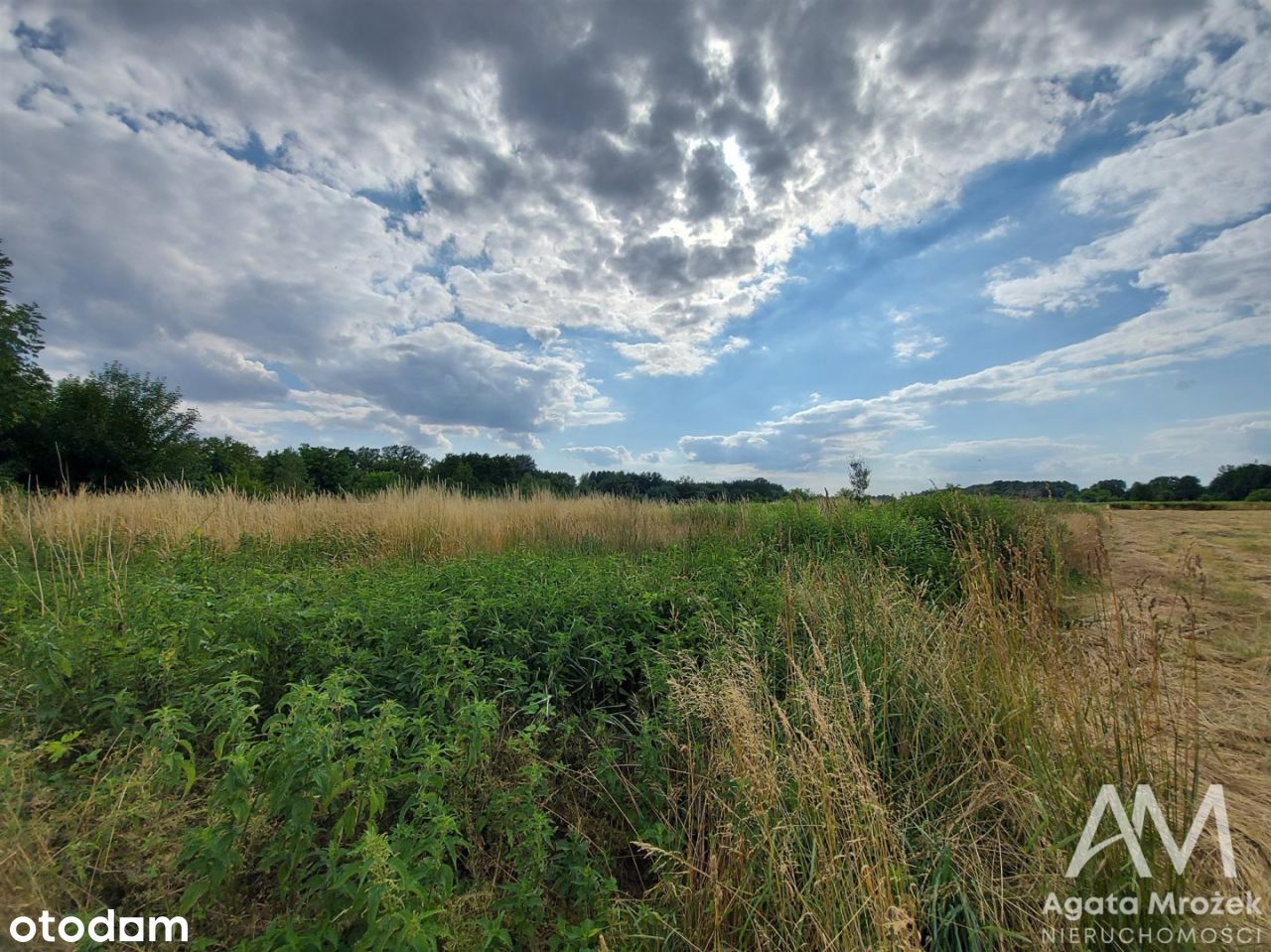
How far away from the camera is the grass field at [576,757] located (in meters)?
1.64

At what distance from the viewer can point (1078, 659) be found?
7.84 ft

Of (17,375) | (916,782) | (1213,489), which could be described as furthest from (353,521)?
(1213,489)

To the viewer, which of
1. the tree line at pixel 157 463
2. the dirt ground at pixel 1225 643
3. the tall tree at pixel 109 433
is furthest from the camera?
the tall tree at pixel 109 433

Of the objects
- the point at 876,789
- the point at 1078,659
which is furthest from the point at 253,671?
the point at 1078,659

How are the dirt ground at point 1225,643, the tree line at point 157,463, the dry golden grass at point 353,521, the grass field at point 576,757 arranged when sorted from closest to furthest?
1. the grass field at point 576,757
2. the dirt ground at point 1225,643
3. the dry golden grass at point 353,521
4. the tree line at point 157,463

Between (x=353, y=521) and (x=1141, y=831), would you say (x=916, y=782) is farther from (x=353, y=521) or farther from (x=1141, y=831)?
(x=353, y=521)

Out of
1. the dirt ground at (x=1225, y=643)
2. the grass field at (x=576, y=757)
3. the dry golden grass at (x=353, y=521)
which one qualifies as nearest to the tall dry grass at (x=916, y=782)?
A: the grass field at (x=576, y=757)

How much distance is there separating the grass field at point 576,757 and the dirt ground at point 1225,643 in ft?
0.23

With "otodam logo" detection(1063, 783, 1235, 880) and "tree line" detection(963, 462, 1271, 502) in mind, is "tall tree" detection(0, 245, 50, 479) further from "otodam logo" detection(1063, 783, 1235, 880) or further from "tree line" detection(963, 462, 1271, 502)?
"tree line" detection(963, 462, 1271, 502)

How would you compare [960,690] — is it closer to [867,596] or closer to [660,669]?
[867,596]

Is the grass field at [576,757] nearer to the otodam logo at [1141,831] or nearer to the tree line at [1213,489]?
the otodam logo at [1141,831]

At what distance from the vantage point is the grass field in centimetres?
164

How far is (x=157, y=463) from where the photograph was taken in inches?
906

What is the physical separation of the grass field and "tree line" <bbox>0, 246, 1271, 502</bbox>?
6.55 meters
